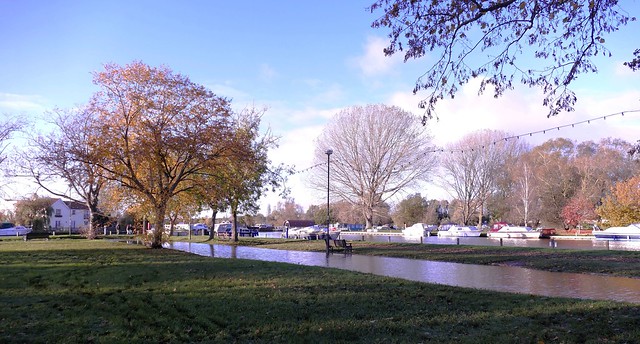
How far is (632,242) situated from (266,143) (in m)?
27.9

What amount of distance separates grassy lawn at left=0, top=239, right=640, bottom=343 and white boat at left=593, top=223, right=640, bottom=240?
2958cm

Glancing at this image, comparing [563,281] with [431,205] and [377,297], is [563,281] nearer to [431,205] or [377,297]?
[377,297]

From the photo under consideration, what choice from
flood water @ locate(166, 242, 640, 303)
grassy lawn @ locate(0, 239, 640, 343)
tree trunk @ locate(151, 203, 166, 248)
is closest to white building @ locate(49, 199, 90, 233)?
tree trunk @ locate(151, 203, 166, 248)

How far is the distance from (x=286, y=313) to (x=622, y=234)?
34550mm

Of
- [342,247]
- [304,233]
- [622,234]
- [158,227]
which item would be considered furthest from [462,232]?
[158,227]

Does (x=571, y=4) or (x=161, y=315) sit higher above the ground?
(x=571, y=4)

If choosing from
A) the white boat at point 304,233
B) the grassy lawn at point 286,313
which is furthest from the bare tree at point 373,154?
the grassy lawn at point 286,313

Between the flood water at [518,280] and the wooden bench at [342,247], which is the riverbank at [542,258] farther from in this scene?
the flood water at [518,280]

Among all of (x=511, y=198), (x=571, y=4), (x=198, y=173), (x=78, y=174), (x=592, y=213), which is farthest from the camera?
(x=511, y=198)

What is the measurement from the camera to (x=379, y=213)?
55594mm

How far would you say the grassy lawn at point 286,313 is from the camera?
615 centimetres

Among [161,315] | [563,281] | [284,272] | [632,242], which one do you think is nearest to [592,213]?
[632,242]

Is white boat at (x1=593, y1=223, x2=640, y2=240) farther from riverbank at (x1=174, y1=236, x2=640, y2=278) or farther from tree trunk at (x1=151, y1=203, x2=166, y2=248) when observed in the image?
tree trunk at (x1=151, y1=203, x2=166, y2=248)

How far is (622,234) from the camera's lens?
33.3m
